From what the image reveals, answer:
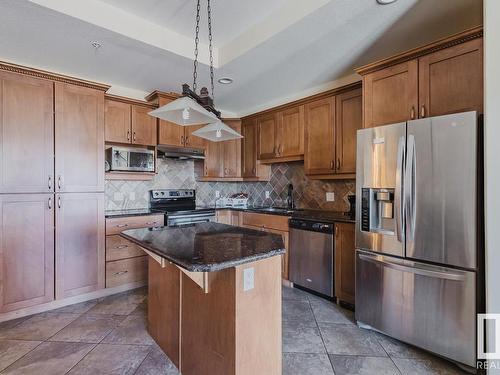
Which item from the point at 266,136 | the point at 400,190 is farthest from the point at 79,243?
the point at 400,190

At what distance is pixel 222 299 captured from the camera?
1.43m

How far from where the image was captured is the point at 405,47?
249 cm

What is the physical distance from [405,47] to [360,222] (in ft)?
5.56

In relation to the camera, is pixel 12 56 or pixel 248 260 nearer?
A: pixel 248 260

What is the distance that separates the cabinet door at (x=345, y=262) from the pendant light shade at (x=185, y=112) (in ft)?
5.76

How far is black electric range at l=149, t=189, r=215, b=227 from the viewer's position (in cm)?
347

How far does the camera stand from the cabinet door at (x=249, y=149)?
13.8 ft

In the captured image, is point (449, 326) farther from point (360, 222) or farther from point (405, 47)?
point (405, 47)

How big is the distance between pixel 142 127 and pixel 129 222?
1.23 metres

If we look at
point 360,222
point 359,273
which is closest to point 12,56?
point 360,222

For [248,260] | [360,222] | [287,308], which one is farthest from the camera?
[287,308]

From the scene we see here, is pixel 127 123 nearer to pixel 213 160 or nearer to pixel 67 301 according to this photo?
pixel 213 160

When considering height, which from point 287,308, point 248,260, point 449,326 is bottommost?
point 287,308

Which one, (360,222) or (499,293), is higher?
(360,222)
